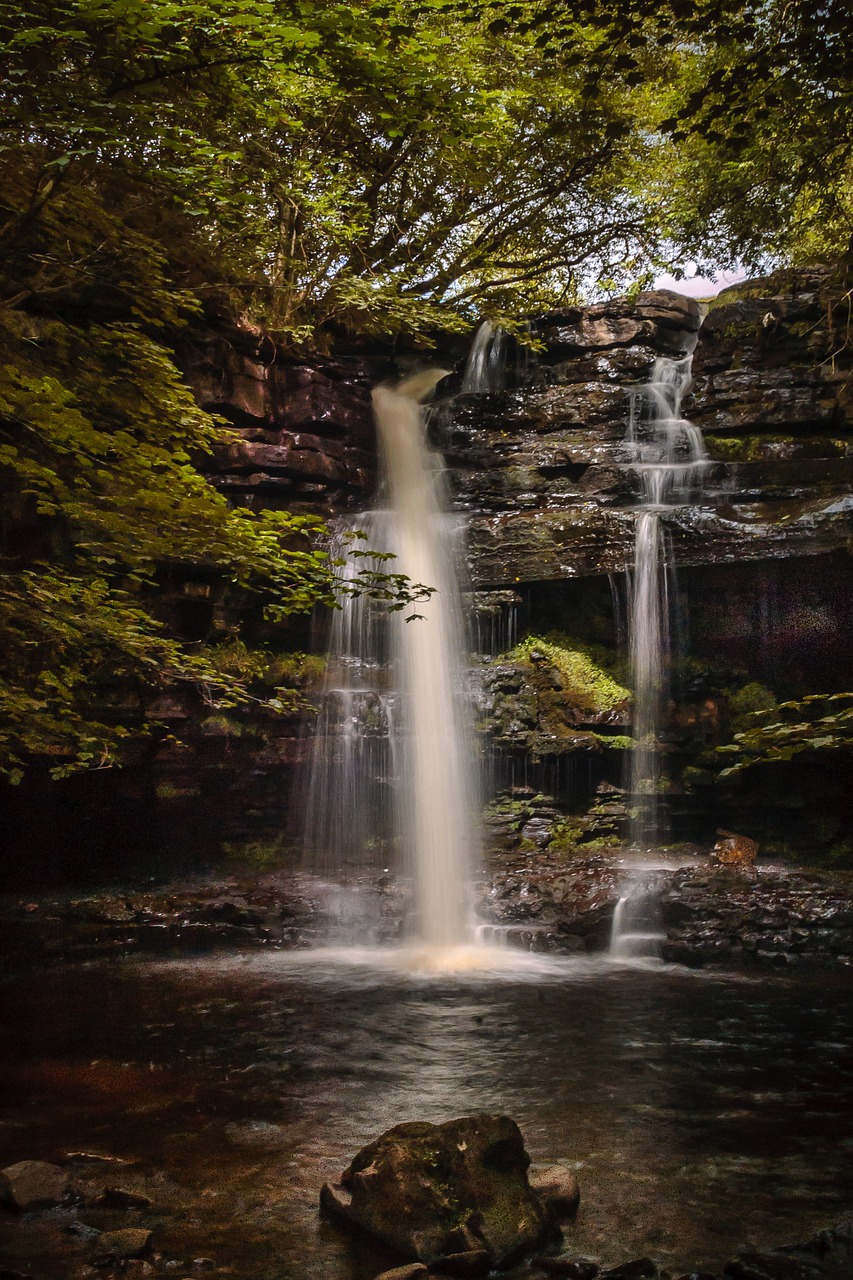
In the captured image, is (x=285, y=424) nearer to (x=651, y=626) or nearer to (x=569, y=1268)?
(x=651, y=626)

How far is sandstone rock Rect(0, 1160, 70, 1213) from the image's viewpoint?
4.59 meters

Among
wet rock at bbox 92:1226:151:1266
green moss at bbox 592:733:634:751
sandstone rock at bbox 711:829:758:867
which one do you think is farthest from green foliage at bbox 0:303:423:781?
sandstone rock at bbox 711:829:758:867

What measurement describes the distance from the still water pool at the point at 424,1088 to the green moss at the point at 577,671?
4280mm

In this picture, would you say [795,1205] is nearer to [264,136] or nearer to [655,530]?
[655,530]

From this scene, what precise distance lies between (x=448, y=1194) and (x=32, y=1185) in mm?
2004

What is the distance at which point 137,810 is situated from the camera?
12.8 m

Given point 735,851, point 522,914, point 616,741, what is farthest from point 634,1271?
point 616,741

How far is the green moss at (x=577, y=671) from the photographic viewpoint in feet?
44.6

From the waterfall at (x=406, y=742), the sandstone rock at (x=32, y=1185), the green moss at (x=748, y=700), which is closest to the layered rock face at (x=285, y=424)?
the waterfall at (x=406, y=742)

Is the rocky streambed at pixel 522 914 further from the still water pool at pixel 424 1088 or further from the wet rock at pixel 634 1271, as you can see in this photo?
the wet rock at pixel 634 1271

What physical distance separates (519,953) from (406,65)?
8757 millimetres

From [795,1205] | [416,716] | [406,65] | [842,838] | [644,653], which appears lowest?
[795,1205]

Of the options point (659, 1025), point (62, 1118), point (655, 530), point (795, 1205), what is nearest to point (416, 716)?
point (655, 530)

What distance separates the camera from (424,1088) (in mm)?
6625
